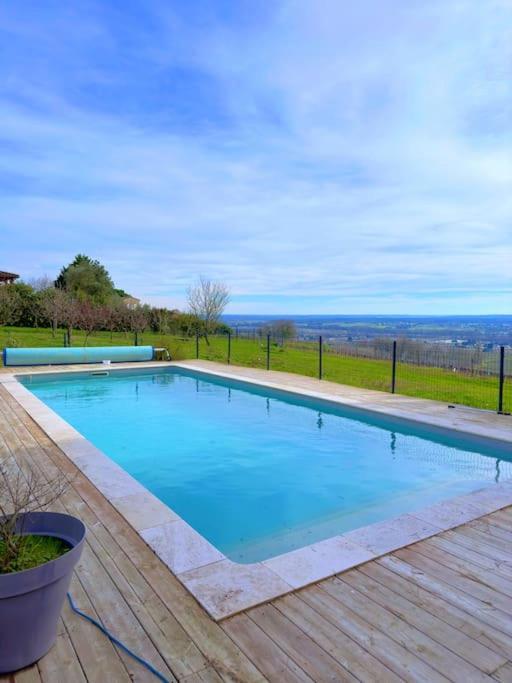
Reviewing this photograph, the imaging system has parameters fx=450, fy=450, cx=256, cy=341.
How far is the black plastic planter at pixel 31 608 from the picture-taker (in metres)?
1.50

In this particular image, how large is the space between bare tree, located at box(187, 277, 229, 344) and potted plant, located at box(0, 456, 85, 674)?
21255 millimetres

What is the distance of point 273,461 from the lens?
557 centimetres

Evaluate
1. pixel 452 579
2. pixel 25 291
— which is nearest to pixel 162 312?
pixel 25 291

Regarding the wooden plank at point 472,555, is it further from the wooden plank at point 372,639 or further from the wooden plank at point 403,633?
the wooden plank at point 372,639

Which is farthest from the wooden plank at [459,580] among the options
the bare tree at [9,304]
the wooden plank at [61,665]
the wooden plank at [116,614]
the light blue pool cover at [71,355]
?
the bare tree at [9,304]

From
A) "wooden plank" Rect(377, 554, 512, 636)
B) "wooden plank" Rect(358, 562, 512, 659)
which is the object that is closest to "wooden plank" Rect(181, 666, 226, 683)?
"wooden plank" Rect(358, 562, 512, 659)

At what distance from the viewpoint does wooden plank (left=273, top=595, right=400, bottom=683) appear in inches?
65.6

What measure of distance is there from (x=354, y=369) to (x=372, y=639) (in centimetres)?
1020

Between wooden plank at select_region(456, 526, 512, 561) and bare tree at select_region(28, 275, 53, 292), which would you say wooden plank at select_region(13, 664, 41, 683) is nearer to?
wooden plank at select_region(456, 526, 512, 561)

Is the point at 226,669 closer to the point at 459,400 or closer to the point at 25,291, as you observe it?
the point at 459,400

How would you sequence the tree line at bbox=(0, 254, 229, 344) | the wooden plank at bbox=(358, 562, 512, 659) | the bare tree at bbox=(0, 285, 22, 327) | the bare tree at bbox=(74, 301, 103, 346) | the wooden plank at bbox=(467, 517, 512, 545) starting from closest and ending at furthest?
1. the wooden plank at bbox=(358, 562, 512, 659)
2. the wooden plank at bbox=(467, 517, 512, 545)
3. the bare tree at bbox=(74, 301, 103, 346)
4. the tree line at bbox=(0, 254, 229, 344)
5. the bare tree at bbox=(0, 285, 22, 327)

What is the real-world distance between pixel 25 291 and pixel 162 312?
6.54 meters

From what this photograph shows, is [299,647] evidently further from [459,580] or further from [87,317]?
[87,317]

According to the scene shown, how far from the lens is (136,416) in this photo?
25.0 feet
